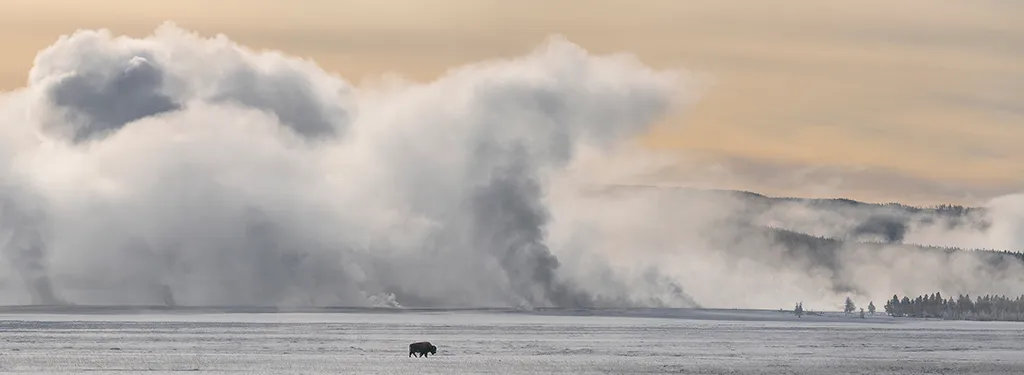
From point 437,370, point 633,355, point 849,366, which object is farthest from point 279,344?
point 849,366

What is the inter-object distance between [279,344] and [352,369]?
2086 inches

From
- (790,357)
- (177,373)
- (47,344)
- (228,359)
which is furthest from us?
(47,344)

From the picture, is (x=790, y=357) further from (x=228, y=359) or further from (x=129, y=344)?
(x=129, y=344)

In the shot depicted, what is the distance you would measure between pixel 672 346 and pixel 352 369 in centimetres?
6768

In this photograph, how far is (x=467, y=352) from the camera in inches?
6683

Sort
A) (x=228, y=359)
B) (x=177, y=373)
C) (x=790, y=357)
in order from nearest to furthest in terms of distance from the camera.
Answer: (x=177, y=373) → (x=228, y=359) → (x=790, y=357)

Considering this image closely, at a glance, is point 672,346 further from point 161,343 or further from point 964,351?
point 161,343

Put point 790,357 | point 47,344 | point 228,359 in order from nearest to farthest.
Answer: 1. point 228,359
2. point 790,357
3. point 47,344

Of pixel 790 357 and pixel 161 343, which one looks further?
pixel 161 343

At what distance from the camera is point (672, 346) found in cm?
19488

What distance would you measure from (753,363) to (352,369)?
39.2m

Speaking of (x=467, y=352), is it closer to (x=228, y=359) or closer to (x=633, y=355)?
(x=633, y=355)

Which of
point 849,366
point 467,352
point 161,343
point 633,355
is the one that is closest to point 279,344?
point 161,343

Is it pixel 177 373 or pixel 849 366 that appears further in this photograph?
pixel 849 366
